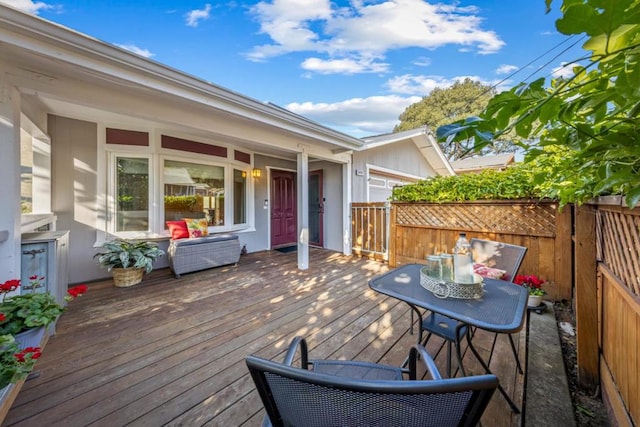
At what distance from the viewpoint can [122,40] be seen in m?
3.70

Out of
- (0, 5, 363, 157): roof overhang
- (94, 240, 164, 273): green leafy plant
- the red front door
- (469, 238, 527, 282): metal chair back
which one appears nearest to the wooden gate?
the red front door

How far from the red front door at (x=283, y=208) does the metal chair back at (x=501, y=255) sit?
4844 millimetres

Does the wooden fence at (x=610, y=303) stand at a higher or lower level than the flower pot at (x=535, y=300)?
higher

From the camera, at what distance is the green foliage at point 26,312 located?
1.58 m

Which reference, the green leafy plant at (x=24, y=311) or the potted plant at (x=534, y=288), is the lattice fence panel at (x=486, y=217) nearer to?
the potted plant at (x=534, y=288)

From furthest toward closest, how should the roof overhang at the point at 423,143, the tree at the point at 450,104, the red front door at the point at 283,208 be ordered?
1. the tree at the point at 450,104
2. the red front door at the point at 283,208
3. the roof overhang at the point at 423,143

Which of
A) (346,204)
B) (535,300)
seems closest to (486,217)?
(535,300)

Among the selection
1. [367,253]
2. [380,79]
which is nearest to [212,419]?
[367,253]

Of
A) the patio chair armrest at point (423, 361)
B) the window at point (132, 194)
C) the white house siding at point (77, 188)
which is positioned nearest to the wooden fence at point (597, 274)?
the patio chair armrest at point (423, 361)

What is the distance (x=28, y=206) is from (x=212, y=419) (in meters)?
3.97

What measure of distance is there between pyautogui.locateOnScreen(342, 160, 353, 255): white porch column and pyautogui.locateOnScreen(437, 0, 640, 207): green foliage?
506 centimetres

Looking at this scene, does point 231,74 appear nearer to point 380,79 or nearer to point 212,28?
point 212,28

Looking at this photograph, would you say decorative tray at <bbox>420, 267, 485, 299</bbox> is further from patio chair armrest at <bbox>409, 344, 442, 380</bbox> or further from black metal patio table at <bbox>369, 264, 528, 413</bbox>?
patio chair armrest at <bbox>409, 344, 442, 380</bbox>

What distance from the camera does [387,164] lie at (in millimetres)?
7109
